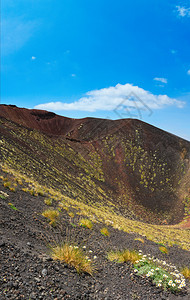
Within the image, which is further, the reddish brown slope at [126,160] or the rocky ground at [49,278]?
the reddish brown slope at [126,160]

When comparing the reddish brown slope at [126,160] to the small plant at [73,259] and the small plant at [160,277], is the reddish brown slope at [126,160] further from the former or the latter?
the small plant at [73,259]

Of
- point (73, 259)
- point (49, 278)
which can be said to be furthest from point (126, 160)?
point (49, 278)

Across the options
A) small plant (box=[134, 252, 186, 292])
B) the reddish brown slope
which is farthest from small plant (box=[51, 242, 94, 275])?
the reddish brown slope

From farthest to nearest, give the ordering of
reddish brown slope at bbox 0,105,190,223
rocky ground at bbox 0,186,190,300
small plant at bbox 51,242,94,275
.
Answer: reddish brown slope at bbox 0,105,190,223 → small plant at bbox 51,242,94,275 → rocky ground at bbox 0,186,190,300

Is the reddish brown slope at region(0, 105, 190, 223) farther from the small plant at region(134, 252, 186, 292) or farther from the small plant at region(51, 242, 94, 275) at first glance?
the small plant at region(51, 242, 94, 275)

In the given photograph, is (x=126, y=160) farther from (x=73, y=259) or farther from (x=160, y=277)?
(x=73, y=259)

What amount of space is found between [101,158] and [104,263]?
4800 cm

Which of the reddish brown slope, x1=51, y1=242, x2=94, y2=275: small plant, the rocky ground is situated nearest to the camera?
the rocky ground

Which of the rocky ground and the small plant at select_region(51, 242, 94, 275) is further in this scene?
the small plant at select_region(51, 242, 94, 275)

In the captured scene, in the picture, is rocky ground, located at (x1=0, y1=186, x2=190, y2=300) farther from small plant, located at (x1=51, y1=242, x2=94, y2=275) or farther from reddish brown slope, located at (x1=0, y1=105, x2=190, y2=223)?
reddish brown slope, located at (x1=0, y1=105, x2=190, y2=223)

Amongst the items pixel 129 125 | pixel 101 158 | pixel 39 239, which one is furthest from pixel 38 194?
pixel 129 125

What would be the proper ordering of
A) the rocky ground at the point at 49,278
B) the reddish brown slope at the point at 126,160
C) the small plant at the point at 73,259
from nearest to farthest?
1. the rocky ground at the point at 49,278
2. the small plant at the point at 73,259
3. the reddish brown slope at the point at 126,160

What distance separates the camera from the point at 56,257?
4453mm

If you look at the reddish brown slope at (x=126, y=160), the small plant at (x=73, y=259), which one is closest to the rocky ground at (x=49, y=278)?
the small plant at (x=73, y=259)
